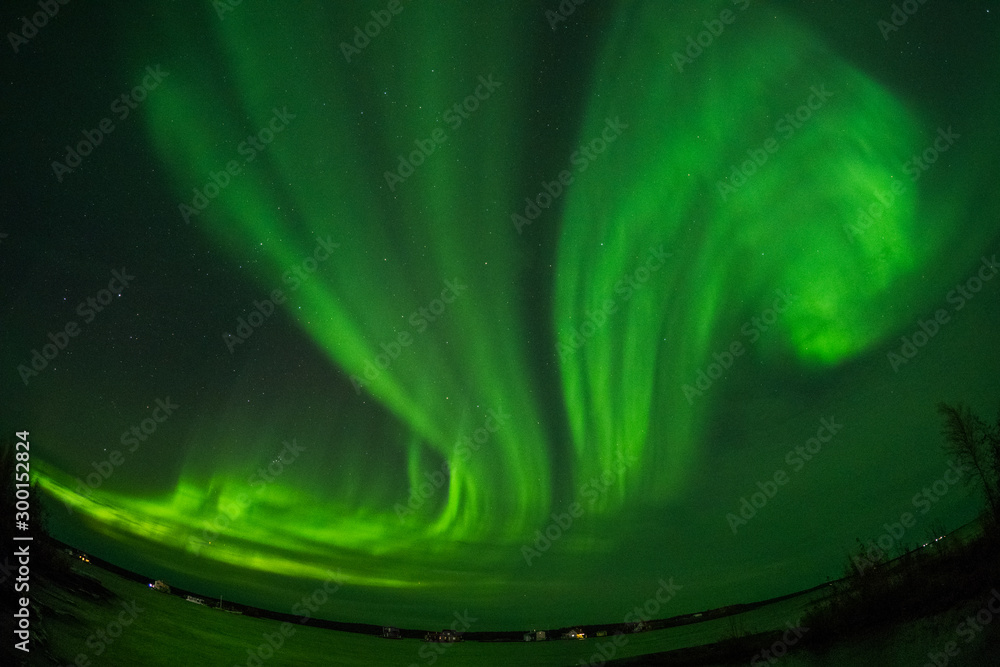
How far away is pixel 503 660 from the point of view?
164ft

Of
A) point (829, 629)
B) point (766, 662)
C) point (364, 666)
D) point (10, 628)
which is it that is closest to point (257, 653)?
point (364, 666)

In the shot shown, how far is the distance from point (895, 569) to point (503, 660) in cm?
3838

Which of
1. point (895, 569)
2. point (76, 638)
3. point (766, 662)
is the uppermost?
point (895, 569)

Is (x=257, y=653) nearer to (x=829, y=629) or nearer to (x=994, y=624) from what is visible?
(x=829, y=629)

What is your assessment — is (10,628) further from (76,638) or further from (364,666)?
(364,666)

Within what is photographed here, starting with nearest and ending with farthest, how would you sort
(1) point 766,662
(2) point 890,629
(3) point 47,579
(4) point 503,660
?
(2) point 890,629 < (1) point 766,662 < (3) point 47,579 < (4) point 503,660

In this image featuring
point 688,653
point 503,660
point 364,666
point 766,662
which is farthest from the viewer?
point 503,660

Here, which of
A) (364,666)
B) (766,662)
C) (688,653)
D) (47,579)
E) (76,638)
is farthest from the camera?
(364,666)

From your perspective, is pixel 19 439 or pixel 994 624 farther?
pixel 994 624

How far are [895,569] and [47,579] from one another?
35275mm

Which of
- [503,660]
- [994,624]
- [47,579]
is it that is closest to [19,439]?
[47,579]

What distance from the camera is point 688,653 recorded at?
3316cm

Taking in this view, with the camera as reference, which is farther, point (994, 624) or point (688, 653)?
point (688, 653)

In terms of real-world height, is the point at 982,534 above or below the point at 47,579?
above
